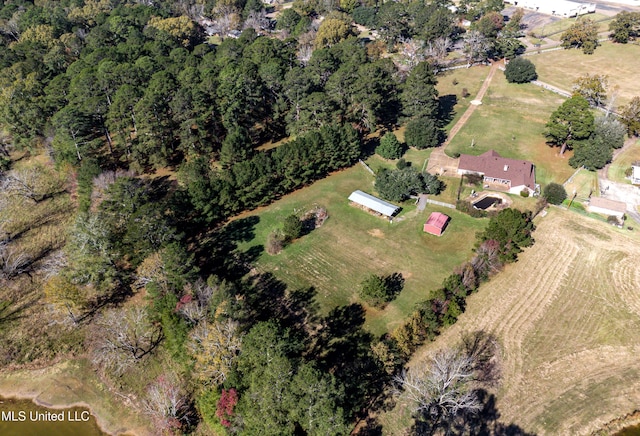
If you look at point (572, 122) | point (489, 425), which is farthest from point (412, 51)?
point (489, 425)

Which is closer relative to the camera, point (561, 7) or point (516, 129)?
point (516, 129)

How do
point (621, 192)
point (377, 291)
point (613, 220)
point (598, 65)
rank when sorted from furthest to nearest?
point (598, 65) < point (621, 192) < point (613, 220) < point (377, 291)

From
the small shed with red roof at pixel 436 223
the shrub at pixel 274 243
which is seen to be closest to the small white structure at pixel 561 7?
the small shed with red roof at pixel 436 223

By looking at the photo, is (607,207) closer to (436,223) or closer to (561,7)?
(436,223)

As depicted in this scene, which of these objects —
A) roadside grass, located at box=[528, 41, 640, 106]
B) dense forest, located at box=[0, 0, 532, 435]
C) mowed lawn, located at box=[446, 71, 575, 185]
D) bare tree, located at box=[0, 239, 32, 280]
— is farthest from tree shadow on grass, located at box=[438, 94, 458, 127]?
bare tree, located at box=[0, 239, 32, 280]

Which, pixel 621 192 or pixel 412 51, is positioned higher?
pixel 412 51

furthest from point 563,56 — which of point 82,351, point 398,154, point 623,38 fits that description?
point 82,351
